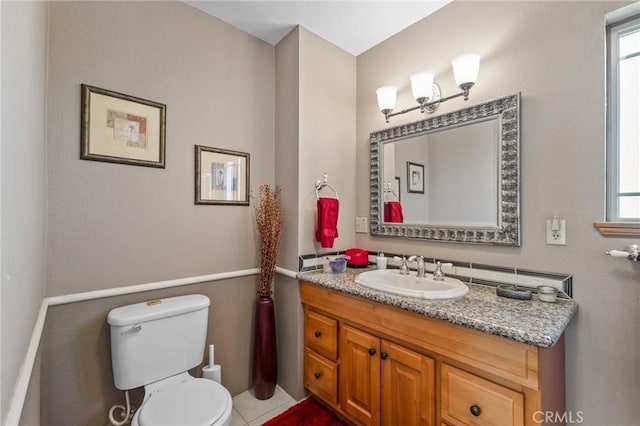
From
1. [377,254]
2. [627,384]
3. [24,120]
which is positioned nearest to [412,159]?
[377,254]

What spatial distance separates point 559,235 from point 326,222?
121 cm

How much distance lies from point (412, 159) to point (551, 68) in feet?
2.62

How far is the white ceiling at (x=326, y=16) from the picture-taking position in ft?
5.49

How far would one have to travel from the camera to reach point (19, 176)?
0.72 m

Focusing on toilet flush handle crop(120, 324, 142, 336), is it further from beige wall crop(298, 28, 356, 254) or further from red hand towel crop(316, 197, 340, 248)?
red hand towel crop(316, 197, 340, 248)

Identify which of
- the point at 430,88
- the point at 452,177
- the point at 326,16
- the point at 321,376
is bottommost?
the point at 321,376

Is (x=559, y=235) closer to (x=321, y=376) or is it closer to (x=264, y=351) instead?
(x=321, y=376)

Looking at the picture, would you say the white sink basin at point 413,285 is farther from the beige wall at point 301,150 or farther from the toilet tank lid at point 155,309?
the toilet tank lid at point 155,309

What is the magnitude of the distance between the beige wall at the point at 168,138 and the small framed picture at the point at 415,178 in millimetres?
1005

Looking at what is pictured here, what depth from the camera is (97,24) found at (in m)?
1.39

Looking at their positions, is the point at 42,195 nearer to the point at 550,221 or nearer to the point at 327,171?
the point at 327,171

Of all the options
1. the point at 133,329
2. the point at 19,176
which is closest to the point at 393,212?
the point at 133,329

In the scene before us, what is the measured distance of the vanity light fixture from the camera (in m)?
1.44

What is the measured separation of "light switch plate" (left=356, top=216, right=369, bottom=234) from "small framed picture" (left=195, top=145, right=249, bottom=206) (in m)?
0.87
